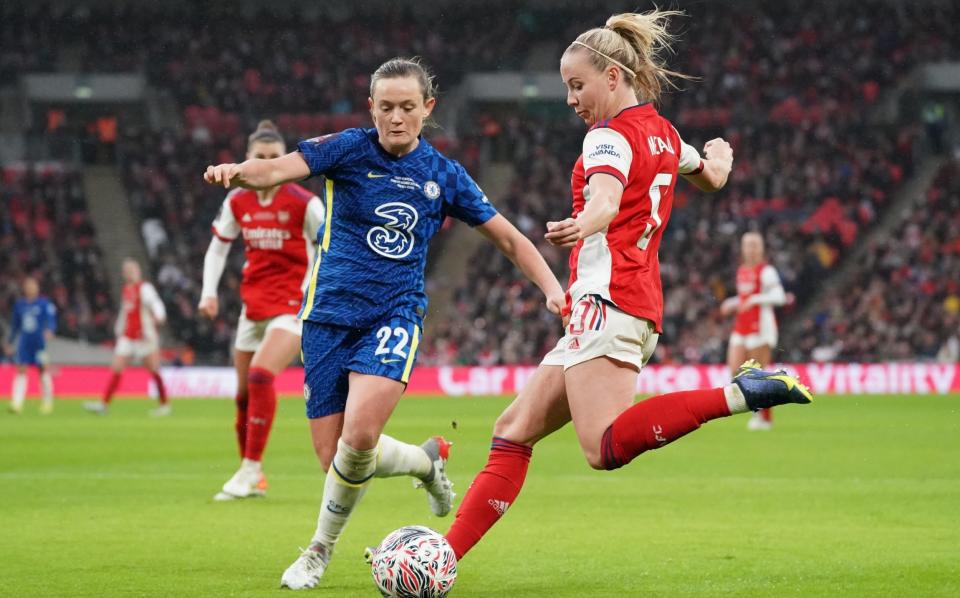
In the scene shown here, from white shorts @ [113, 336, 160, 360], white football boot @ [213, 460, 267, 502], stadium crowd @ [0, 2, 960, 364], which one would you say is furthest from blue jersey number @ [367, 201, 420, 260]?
stadium crowd @ [0, 2, 960, 364]

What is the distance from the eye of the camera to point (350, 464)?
6.00m

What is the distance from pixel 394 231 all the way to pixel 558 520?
301 centimetres

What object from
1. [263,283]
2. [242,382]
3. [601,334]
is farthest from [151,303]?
[601,334]

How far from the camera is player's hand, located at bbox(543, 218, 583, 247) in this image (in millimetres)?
4758

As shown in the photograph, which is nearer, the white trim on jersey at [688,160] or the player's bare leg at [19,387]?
the white trim on jersey at [688,160]

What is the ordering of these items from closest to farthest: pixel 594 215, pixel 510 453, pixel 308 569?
pixel 594 215
pixel 510 453
pixel 308 569

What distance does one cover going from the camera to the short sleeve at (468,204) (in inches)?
243

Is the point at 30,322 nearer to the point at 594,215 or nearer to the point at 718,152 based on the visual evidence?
the point at 718,152

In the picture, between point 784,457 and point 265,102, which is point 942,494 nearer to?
point 784,457

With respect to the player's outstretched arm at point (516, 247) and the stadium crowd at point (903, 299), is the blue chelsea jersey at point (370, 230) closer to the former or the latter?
the player's outstretched arm at point (516, 247)

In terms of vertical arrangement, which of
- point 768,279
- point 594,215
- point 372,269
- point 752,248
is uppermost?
point 594,215

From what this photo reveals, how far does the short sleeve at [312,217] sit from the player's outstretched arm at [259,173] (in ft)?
13.2

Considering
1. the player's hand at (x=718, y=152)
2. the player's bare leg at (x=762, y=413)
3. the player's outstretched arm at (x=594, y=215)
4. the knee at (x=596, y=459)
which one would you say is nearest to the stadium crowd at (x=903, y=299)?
the player's bare leg at (x=762, y=413)

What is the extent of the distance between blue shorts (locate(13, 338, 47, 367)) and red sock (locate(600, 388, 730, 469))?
18.0 metres
